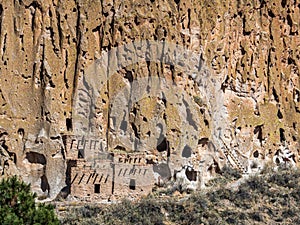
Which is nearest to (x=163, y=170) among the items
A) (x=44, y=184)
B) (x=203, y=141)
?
(x=203, y=141)

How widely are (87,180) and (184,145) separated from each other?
4.00 meters

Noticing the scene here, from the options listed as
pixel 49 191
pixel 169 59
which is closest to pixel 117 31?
pixel 169 59

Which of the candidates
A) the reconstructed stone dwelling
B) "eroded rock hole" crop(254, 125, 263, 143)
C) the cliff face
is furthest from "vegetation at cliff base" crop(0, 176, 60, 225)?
"eroded rock hole" crop(254, 125, 263, 143)

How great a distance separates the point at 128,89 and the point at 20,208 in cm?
1039

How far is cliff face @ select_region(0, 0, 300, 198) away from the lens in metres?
27.9

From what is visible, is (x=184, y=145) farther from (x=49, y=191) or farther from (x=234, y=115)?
(x=49, y=191)

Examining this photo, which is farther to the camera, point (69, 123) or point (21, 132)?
point (69, 123)

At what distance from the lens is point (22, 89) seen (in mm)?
27906

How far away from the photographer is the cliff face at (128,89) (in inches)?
1099

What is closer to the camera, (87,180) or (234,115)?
(87,180)

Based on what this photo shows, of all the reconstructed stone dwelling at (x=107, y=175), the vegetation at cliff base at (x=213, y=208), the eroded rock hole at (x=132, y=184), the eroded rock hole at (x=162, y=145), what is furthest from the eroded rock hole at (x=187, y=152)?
the eroded rock hole at (x=132, y=184)

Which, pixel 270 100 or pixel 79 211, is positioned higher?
pixel 270 100

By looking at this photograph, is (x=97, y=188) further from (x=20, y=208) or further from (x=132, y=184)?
(x=20, y=208)

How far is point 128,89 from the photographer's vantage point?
2886 cm
